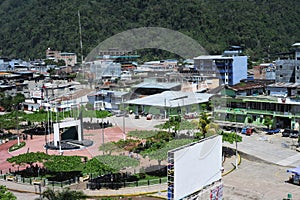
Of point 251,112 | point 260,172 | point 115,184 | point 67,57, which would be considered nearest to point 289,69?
point 251,112

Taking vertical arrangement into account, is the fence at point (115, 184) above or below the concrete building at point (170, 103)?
below

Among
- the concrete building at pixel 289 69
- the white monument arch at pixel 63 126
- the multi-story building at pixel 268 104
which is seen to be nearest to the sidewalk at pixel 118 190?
the white monument arch at pixel 63 126

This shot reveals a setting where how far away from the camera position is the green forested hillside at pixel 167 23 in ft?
276

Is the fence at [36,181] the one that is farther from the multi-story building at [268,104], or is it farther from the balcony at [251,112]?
the balcony at [251,112]

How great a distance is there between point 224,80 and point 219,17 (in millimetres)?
49457

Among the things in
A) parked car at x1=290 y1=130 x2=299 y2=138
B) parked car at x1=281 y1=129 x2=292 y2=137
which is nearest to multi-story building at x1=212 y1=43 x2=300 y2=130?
→ parked car at x1=281 y1=129 x2=292 y2=137

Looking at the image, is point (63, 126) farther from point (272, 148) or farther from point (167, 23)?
point (167, 23)

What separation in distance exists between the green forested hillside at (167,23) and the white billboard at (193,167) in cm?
6264

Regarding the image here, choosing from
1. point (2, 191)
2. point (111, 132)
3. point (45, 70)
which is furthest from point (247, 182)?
point (45, 70)

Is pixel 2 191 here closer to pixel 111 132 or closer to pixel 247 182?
pixel 247 182

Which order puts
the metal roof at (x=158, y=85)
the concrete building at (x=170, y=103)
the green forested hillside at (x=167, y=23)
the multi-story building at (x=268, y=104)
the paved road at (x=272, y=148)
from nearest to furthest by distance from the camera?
the paved road at (x=272, y=148), the multi-story building at (x=268, y=104), the concrete building at (x=170, y=103), the metal roof at (x=158, y=85), the green forested hillside at (x=167, y=23)

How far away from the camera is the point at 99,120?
3428cm

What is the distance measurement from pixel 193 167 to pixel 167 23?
7855 cm

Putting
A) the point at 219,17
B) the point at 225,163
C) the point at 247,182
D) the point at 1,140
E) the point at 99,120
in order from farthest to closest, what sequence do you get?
the point at 219,17 < the point at 99,120 < the point at 1,140 < the point at 225,163 < the point at 247,182
